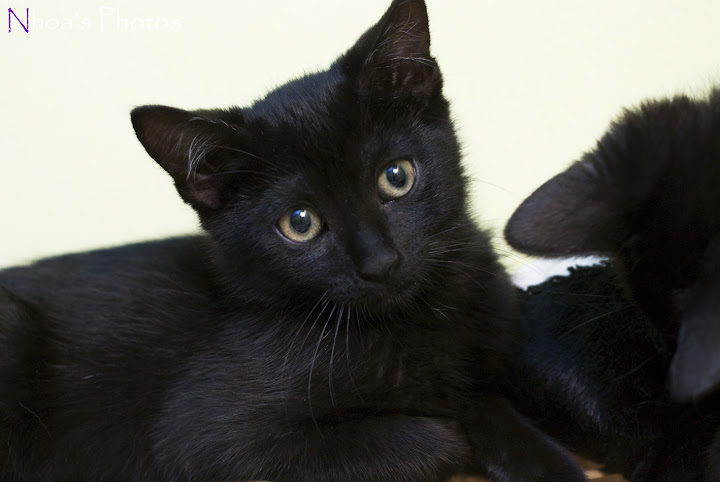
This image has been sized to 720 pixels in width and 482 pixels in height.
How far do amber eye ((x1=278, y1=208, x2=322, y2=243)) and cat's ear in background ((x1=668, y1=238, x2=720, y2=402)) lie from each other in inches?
23.6

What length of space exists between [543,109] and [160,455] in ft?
4.94

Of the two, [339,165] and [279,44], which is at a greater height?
[279,44]

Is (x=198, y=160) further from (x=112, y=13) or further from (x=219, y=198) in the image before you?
(x=112, y=13)

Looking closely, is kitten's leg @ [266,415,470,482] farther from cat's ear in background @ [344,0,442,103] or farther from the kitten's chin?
cat's ear in background @ [344,0,442,103]

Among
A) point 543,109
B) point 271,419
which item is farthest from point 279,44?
point 271,419

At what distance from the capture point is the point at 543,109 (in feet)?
7.10

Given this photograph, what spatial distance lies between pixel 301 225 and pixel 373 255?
16cm

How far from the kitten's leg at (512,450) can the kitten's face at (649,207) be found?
29 cm

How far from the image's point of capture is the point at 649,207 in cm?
108

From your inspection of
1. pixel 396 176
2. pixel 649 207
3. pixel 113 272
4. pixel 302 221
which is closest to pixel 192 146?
pixel 302 221

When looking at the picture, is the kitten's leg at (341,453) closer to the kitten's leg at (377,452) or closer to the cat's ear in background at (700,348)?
the kitten's leg at (377,452)

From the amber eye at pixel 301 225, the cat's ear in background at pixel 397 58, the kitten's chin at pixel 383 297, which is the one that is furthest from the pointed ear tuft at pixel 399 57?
the kitten's chin at pixel 383 297

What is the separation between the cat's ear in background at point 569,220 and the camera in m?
1.13

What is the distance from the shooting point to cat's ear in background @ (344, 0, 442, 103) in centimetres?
122
